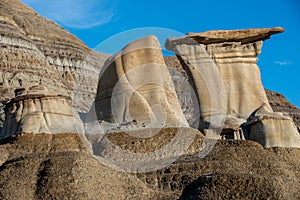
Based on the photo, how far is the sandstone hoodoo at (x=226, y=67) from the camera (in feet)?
88.9

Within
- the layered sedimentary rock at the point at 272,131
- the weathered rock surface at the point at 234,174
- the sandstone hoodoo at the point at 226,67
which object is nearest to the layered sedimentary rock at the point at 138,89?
the sandstone hoodoo at the point at 226,67

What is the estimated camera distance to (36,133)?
76.4ft

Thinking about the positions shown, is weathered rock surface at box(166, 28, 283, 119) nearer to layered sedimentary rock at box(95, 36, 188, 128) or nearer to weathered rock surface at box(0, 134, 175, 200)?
layered sedimentary rock at box(95, 36, 188, 128)

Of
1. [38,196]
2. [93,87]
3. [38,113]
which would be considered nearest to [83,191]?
[38,196]

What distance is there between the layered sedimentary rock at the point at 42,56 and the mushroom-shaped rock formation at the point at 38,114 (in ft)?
108

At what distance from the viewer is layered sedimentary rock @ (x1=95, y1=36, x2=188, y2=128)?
78.8ft

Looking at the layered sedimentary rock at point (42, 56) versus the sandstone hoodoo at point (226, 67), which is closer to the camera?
the sandstone hoodoo at point (226, 67)

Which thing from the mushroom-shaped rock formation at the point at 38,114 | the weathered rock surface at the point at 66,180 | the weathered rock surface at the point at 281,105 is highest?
the weathered rock surface at the point at 66,180

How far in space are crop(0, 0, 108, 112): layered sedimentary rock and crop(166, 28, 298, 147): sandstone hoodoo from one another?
33668 millimetres

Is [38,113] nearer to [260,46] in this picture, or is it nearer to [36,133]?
[36,133]

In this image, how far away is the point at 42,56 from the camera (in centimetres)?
7725

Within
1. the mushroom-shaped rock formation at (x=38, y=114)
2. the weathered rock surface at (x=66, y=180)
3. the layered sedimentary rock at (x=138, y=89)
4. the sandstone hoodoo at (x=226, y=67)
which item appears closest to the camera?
the weathered rock surface at (x=66, y=180)

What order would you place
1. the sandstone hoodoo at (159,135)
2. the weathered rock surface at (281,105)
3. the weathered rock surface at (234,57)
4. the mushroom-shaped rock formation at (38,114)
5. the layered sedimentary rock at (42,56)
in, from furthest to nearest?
the layered sedimentary rock at (42,56) → the weathered rock surface at (281,105) → the weathered rock surface at (234,57) → the mushroom-shaped rock formation at (38,114) → the sandstone hoodoo at (159,135)

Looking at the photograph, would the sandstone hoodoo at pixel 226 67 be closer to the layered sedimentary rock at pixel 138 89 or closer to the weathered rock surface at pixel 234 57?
the weathered rock surface at pixel 234 57
